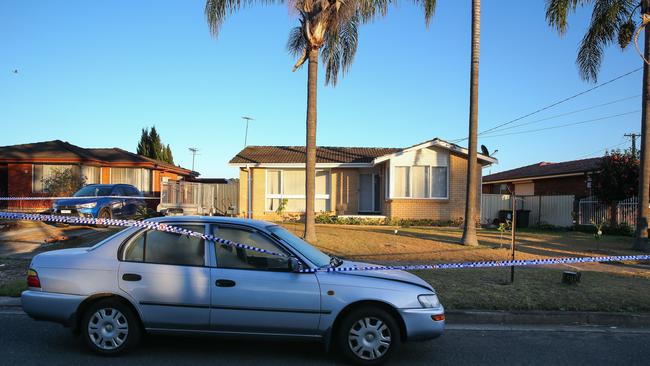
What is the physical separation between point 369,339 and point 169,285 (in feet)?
6.74

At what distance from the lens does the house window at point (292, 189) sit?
22.4 m

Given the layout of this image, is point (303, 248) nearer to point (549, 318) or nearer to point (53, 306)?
point (53, 306)

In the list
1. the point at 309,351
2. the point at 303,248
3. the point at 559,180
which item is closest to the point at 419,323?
the point at 309,351

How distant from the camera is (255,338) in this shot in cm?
503

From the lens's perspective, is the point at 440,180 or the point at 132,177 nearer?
the point at 440,180

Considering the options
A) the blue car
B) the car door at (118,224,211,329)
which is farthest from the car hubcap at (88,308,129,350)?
the blue car

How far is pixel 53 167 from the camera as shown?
81.1 feet

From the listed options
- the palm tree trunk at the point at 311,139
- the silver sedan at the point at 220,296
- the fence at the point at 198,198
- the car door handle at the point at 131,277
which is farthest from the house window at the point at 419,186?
the car door handle at the point at 131,277

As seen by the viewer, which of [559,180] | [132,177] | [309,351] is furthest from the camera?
[559,180]

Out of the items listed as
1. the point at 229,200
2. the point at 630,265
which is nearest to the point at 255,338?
the point at 630,265

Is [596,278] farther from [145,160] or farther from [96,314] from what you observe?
[145,160]

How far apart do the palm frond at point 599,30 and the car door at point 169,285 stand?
46.1 ft

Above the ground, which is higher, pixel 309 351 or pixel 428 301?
pixel 428 301

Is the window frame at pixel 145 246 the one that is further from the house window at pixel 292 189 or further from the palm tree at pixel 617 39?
the house window at pixel 292 189
